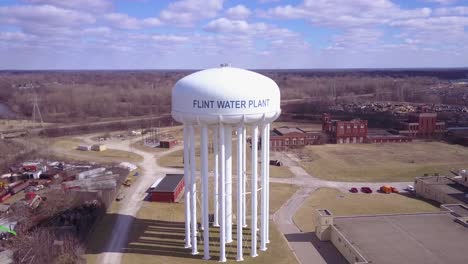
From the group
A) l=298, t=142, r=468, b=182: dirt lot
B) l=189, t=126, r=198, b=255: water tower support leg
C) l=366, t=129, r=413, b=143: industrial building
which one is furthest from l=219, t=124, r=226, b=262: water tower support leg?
l=366, t=129, r=413, b=143: industrial building

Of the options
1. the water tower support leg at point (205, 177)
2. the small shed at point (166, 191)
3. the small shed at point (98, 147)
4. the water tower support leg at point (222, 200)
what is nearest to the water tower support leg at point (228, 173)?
the water tower support leg at point (222, 200)

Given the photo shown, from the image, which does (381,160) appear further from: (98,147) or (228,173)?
(98,147)

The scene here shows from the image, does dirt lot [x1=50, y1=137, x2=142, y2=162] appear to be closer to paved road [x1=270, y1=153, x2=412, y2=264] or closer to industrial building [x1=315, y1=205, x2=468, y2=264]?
paved road [x1=270, y1=153, x2=412, y2=264]

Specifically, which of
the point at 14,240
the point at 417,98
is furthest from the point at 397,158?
the point at 417,98

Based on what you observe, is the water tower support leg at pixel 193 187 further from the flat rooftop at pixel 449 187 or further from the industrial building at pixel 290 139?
the industrial building at pixel 290 139

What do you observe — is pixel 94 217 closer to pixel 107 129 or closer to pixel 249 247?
pixel 249 247
